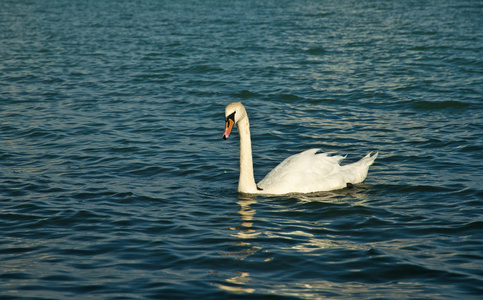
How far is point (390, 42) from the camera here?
25.2 m

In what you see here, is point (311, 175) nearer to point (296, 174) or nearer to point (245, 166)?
point (296, 174)

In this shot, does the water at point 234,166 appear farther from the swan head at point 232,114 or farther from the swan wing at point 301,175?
the swan head at point 232,114

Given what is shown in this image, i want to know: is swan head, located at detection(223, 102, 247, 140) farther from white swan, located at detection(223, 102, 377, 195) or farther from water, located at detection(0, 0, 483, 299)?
water, located at detection(0, 0, 483, 299)

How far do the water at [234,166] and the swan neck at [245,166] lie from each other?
375mm

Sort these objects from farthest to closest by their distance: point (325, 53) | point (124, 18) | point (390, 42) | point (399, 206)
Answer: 1. point (124, 18)
2. point (390, 42)
3. point (325, 53)
4. point (399, 206)

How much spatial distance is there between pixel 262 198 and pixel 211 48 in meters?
16.5

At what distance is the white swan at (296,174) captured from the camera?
32.2ft

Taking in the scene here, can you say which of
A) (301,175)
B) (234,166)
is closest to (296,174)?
(301,175)

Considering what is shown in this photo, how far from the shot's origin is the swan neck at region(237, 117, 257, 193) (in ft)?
32.6

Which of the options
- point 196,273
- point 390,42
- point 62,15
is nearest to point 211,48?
point 390,42

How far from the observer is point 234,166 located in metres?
11.7

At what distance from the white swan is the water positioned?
0.81 ft

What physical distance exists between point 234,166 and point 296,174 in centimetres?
212

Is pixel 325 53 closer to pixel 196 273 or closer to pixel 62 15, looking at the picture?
pixel 196 273
